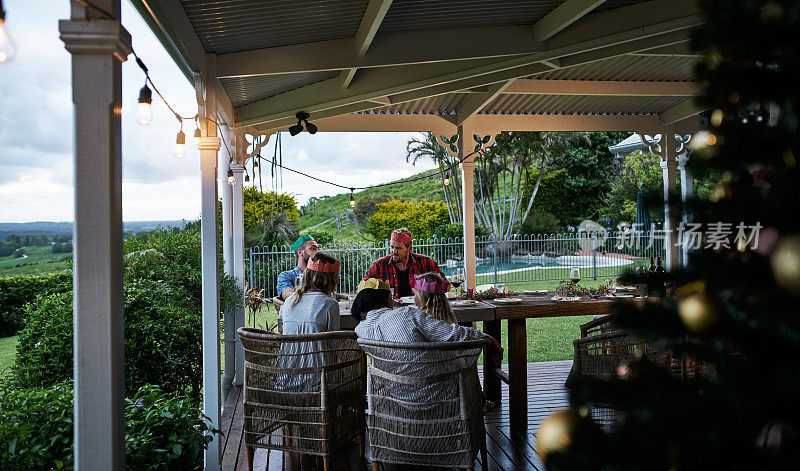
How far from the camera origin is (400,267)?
219 inches

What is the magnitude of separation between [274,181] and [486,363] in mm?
2293

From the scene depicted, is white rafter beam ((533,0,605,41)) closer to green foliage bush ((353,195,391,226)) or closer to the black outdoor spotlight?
the black outdoor spotlight

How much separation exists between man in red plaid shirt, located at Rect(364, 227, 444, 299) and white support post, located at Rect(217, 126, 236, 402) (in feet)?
5.05

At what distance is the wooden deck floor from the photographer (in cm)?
375

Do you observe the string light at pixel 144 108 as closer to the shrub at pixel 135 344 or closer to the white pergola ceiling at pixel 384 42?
the white pergola ceiling at pixel 384 42

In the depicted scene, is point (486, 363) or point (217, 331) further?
point (486, 363)

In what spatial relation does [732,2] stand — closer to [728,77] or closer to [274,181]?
[728,77]

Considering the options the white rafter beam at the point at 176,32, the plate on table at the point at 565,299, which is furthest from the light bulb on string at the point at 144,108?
the plate on table at the point at 565,299

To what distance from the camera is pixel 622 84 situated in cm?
732

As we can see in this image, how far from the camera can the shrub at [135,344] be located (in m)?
3.66

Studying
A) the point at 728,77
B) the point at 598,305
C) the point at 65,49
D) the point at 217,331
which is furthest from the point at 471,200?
the point at 728,77

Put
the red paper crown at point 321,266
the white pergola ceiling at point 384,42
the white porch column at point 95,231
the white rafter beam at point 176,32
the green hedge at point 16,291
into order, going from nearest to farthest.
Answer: the white porch column at point 95,231
the white rafter beam at point 176,32
the white pergola ceiling at point 384,42
the red paper crown at point 321,266
the green hedge at point 16,291

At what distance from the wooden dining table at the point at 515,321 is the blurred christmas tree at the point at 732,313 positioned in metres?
3.42

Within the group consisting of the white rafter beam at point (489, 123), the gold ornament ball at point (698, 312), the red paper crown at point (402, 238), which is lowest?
the gold ornament ball at point (698, 312)
